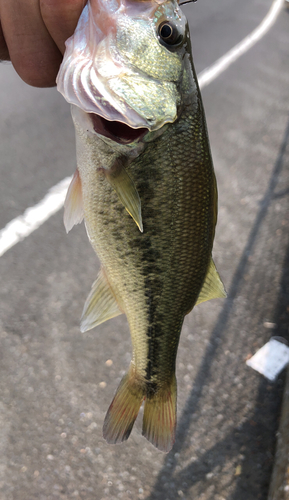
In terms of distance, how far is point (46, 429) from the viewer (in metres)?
2.67

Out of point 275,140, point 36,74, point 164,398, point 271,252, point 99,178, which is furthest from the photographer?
point 275,140

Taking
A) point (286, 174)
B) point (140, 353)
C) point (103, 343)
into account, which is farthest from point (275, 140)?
point (140, 353)

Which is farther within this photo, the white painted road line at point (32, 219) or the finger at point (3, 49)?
the white painted road line at point (32, 219)

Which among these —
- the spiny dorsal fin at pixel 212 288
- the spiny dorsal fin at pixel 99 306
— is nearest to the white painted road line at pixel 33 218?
the spiny dorsal fin at pixel 99 306

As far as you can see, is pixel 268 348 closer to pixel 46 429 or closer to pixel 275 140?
pixel 46 429

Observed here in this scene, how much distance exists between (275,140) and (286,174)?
101 centimetres

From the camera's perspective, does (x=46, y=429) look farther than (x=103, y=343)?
No

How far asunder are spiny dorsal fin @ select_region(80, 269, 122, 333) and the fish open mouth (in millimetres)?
639

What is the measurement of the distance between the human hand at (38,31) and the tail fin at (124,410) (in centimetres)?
132

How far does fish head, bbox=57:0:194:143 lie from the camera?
3.66 ft

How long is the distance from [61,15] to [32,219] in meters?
3.06

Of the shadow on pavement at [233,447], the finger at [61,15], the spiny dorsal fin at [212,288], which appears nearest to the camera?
the finger at [61,15]

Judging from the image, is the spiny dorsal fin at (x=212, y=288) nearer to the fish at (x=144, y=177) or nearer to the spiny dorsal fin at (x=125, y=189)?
the fish at (x=144, y=177)

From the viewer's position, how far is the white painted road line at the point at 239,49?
7.17 metres
